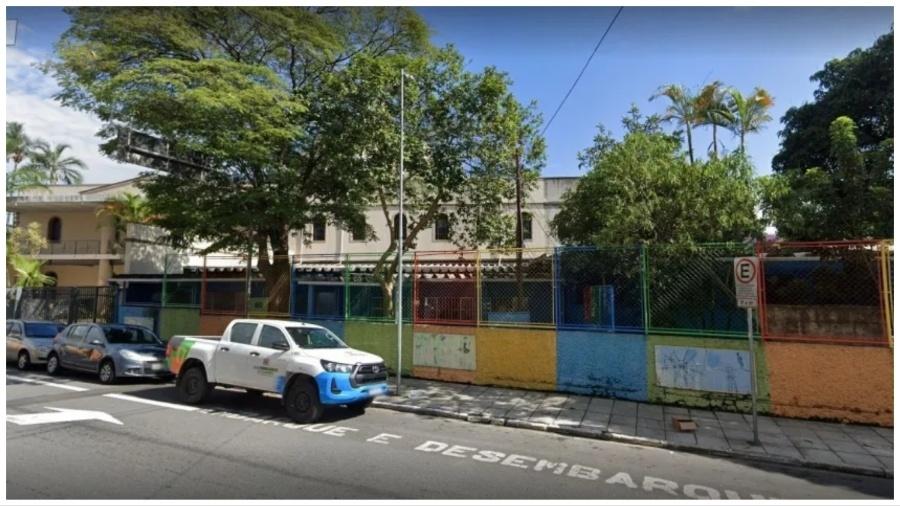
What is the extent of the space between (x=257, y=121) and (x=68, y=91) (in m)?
5.01

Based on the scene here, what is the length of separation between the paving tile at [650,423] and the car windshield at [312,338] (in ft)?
17.4

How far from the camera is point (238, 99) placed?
43.0 ft

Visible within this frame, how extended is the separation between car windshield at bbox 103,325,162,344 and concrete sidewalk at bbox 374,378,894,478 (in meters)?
6.83

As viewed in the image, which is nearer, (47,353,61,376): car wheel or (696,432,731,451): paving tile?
(696,432,731,451): paving tile

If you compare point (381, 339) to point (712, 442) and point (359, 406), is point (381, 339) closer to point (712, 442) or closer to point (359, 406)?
point (359, 406)

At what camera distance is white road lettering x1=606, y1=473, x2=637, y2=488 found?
6266mm

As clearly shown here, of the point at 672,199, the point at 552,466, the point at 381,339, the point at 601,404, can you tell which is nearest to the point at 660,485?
the point at 552,466

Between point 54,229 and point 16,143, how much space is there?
8.80 metres

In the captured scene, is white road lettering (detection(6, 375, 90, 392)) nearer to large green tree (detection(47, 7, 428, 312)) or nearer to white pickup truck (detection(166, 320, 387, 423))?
white pickup truck (detection(166, 320, 387, 423))

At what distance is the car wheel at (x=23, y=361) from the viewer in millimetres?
14641

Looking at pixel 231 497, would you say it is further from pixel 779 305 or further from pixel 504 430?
pixel 779 305

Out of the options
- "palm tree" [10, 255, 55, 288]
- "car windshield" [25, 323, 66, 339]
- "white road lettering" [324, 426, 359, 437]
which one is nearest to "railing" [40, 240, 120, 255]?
"palm tree" [10, 255, 55, 288]

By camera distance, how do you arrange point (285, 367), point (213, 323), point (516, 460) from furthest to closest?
point (213, 323)
point (285, 367)
point (516, 460)

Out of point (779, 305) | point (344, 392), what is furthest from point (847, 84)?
point (344, 392)
